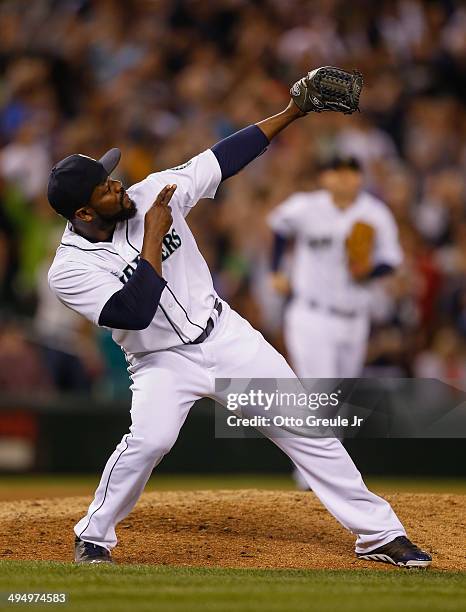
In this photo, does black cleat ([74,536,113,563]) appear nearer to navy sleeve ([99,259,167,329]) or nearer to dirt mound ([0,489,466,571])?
dirt mound ([0,489,466,571])

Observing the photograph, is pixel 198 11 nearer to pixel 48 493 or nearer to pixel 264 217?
pixel 264 217

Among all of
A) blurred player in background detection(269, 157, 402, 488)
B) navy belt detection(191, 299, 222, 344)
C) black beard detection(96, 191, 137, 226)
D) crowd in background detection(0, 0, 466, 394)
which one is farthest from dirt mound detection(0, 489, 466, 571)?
crowd in background detection(0, 0, 466, 394)

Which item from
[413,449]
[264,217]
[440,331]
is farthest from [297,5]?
[413,449]

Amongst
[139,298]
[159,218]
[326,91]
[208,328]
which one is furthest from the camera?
[326,91]

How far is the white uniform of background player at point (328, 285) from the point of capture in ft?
27.9

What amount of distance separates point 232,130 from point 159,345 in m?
7.17

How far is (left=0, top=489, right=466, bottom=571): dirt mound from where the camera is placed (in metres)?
5.90

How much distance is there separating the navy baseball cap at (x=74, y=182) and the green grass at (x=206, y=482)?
523 centimetres

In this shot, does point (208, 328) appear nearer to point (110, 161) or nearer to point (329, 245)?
point (110, 161)

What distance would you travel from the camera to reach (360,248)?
Result: 340 inches

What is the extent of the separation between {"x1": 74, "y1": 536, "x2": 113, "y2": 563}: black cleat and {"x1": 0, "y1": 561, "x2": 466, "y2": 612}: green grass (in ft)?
0.42

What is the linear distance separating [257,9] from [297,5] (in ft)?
1.49

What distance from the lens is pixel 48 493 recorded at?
10.3 metres

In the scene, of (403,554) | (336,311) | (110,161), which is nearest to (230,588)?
(403,554)
